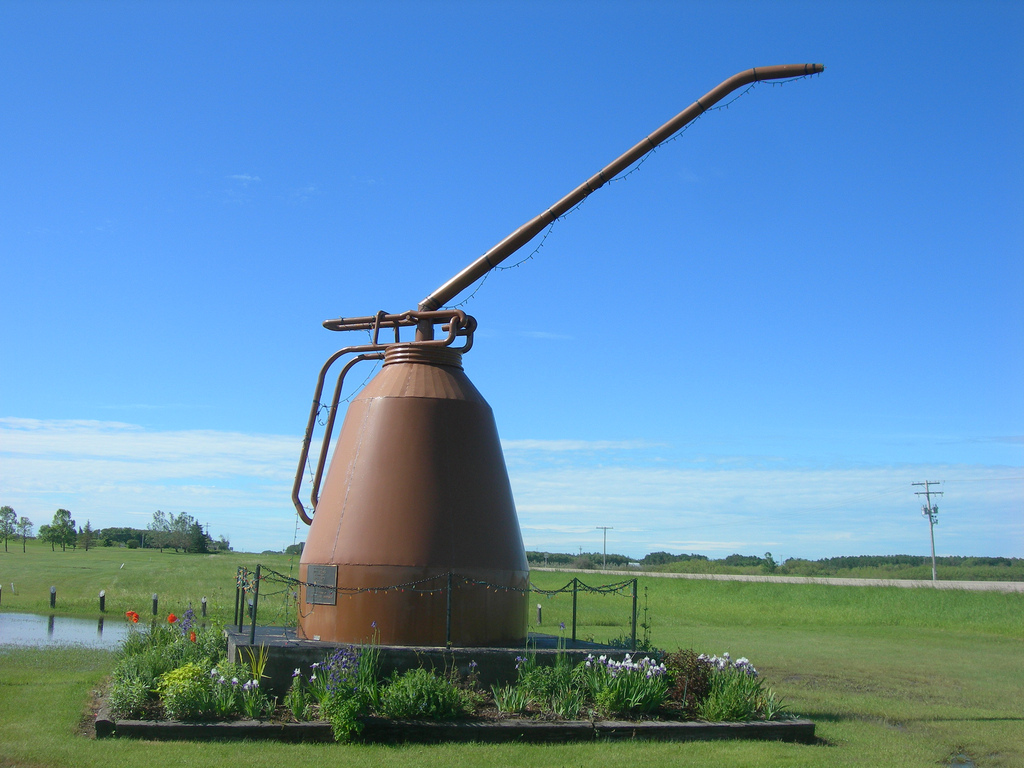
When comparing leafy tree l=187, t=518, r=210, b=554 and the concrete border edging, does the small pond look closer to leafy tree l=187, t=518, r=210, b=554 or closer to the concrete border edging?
the concrete border edging

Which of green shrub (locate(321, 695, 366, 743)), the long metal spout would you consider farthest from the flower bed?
the long metal spout

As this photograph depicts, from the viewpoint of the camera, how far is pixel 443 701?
354 inches

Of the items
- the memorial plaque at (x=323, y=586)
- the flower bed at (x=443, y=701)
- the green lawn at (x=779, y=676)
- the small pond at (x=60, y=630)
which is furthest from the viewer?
the small pond at (x=60, y=630)

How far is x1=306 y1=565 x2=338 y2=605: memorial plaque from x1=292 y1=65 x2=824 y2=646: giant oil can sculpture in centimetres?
2

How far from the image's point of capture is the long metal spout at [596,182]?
11.4 m

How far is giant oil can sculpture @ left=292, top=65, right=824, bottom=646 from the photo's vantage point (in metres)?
10.5

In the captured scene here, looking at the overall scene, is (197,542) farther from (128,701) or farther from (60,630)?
(128,701)

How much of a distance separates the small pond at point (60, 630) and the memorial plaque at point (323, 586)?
275 inches

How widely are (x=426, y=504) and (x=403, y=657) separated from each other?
203 cm

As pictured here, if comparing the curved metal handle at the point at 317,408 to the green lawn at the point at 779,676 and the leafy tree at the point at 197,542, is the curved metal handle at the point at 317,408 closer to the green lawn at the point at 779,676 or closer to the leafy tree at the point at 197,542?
the green lawn at the point at 779,676

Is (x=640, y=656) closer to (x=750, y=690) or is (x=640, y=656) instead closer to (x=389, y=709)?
(x=750, y=690)

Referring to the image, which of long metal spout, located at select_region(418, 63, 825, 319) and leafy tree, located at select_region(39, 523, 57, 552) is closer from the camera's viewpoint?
long metal spout, located at select_region(418, 63, 825, 319)

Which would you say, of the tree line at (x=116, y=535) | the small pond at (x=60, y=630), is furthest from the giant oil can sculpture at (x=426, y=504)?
the tree line at (x=116, y=535)

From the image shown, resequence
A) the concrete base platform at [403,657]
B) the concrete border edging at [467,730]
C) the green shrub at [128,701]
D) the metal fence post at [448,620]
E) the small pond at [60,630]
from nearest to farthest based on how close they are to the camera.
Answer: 1. the concrete border edging at [467,730]
2. the green shrub at [128,701]
3. the concrete base platform at [403,657]
4. the metal fence post at [448,620]
5. the small pond at [60,630]
